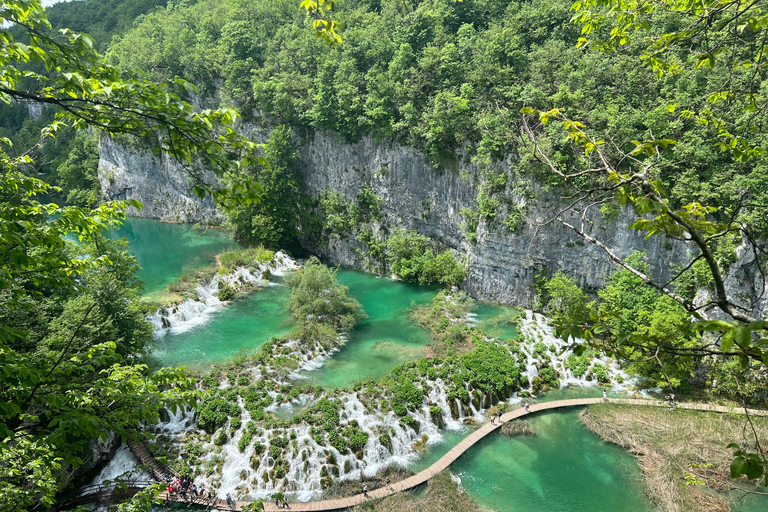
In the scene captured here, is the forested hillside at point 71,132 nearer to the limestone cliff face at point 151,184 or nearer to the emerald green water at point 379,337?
the limestone cliff face at point 151,184

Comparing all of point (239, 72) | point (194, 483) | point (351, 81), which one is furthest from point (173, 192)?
point (194, 483)

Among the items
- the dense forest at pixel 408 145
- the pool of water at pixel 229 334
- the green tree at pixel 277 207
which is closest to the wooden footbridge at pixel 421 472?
the dense forest at pixel 408 145

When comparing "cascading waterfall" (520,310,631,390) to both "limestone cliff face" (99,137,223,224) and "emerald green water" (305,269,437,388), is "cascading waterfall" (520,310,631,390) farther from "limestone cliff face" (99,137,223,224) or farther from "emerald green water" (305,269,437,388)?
"limestone cliff face" (99,137,223,224)

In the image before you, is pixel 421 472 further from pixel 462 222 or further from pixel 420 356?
pixel 462 222

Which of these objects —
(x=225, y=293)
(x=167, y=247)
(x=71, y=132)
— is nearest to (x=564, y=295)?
(x=225, y=293)

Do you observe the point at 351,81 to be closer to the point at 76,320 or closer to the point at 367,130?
the point at 367,130
